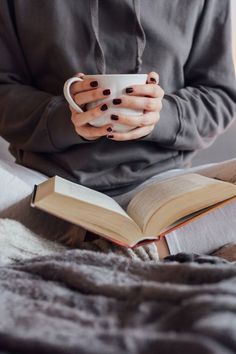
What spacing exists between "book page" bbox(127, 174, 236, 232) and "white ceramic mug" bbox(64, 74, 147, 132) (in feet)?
0.33

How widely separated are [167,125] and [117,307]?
0.48m

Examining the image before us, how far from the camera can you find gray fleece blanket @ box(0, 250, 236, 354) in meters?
0.35

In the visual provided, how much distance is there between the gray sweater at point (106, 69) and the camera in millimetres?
887

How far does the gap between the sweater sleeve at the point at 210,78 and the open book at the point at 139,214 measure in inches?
9.7

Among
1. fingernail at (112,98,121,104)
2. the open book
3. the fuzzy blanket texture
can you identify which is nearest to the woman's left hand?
fingernail at (112,98,121,104)

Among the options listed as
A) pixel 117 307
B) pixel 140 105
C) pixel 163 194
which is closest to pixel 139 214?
pixel 163 194

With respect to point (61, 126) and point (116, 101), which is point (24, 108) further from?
point (116, 101)

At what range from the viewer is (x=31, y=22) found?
3.00 feet

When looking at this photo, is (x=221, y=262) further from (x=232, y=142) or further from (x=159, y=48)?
(x=232, y=142)

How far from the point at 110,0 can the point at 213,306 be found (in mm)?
654

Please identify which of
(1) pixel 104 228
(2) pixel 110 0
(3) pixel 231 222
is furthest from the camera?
(2) pixel 110 0

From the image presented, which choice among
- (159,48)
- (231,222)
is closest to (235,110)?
(159,48)

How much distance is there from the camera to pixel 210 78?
0.97 m

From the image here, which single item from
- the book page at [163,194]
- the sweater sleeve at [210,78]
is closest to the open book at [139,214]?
the book page at [163,194]
